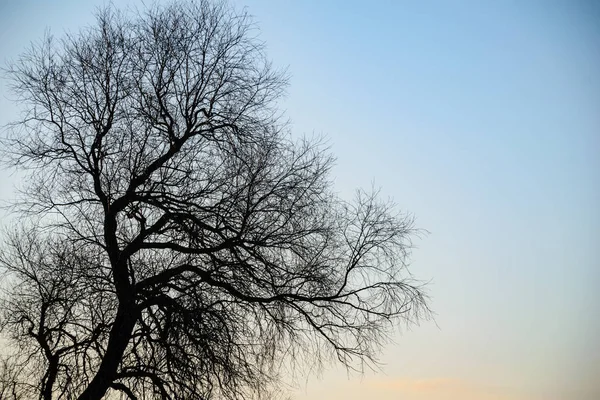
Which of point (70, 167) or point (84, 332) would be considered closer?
point (84, 332)

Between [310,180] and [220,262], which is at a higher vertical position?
[310,180]

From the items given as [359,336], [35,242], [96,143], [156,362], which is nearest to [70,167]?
[96,143]

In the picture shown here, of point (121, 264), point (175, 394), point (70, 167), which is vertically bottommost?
point (175, 394)

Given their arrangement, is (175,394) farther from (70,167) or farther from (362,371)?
(70,167)

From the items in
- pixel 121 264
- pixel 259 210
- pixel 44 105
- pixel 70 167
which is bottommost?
pixel 121 264

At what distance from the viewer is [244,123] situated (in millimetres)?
11461

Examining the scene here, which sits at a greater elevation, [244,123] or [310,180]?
[244,123]

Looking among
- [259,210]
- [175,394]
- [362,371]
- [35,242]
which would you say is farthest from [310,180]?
[35,242]

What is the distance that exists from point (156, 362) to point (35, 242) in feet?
9.21

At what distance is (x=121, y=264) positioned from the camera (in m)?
10.5

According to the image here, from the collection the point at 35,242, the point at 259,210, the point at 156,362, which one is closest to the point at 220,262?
the point at 259,210

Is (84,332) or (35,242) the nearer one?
(84,332)

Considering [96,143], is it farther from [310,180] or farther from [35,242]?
[310,180]

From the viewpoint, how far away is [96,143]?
36.0ft
